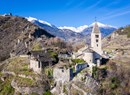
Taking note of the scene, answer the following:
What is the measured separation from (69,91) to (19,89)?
17.3m

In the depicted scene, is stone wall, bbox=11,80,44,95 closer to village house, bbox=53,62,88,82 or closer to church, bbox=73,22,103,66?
village house, bbox=53,62,88,82

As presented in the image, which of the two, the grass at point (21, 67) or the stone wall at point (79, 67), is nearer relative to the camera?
the stone wall at point (79, 67)

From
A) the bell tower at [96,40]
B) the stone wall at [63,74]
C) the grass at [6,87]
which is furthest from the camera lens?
the bell tower at [96,40]

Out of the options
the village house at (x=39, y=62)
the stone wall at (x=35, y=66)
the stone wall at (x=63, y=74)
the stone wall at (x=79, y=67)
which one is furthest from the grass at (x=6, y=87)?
the stone wall at (x=79, y=67)

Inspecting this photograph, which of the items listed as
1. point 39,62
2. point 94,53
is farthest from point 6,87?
point 94,53

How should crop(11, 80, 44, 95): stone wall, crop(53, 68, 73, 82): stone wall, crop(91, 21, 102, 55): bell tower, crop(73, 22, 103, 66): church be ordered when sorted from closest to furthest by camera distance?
1. crop(53, 68, 73, 82): stone wall
2. crop(11, 80, 44, 95): stone wall
3. crop(73, 22, 103, 66): church
4. crop(91, 21, 102, 55): bell tower

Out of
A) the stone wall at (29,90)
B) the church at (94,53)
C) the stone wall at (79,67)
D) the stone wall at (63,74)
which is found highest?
the church at (94,53)

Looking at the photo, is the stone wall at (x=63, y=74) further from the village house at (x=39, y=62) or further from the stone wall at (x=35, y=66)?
the stone wall at (x=35, y=66)

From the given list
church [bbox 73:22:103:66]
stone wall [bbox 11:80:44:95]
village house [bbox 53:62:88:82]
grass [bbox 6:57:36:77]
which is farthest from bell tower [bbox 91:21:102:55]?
stone wall [bbox 11:80:44:95]

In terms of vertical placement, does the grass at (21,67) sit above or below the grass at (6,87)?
above

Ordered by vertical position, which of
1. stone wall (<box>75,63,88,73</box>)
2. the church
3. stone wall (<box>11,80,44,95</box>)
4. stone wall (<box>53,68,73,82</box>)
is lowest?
stone wall (<box>11,80,44,95</box>)

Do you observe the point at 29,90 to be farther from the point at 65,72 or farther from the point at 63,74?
the point at 65,72

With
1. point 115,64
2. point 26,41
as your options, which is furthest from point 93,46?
point 26,41

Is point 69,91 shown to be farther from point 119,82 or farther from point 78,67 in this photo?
point 119,82
